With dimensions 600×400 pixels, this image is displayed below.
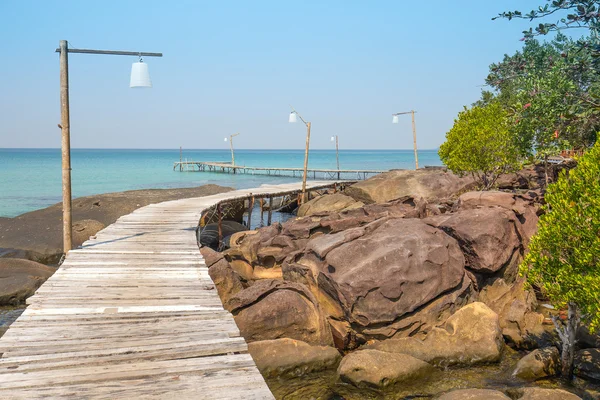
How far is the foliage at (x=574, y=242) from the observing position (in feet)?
28.6

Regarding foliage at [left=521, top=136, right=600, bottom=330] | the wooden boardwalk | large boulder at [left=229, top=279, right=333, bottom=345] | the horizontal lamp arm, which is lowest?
large boulder at [left=229, top=279, right=333, bottom=345]

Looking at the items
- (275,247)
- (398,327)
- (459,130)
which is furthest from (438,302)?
(459,130)

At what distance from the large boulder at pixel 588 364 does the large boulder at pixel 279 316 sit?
490cm

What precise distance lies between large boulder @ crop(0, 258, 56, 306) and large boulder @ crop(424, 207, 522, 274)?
11946 mm

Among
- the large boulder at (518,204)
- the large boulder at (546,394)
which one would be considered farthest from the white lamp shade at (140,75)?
the large boulder at (518,204)

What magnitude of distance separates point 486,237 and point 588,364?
4.67 meters

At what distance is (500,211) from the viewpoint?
1528 cm

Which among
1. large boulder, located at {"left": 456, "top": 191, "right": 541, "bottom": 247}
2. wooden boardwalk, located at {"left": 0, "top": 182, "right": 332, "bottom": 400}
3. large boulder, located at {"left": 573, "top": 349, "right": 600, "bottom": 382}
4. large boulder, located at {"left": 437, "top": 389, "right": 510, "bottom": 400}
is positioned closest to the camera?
wooden boardwalk, located at {"left": 0, "top": 182, "right": 332, "bottom": 400}

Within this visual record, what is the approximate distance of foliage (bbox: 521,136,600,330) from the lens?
8.73 meters

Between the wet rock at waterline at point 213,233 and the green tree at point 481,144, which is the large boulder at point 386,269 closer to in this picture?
the green tree at point 481,144

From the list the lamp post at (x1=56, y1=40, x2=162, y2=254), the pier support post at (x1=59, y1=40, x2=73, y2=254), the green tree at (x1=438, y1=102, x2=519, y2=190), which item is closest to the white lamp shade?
the lamp post at (x1=56, y1=40, x2=162, y2=254)

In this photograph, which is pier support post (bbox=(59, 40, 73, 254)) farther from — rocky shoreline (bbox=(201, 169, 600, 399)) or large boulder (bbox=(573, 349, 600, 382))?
large boulder (bbox=(573, 349, 600, 382))

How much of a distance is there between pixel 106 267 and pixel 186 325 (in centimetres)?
411

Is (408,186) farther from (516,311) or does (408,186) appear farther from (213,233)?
(516,311)
